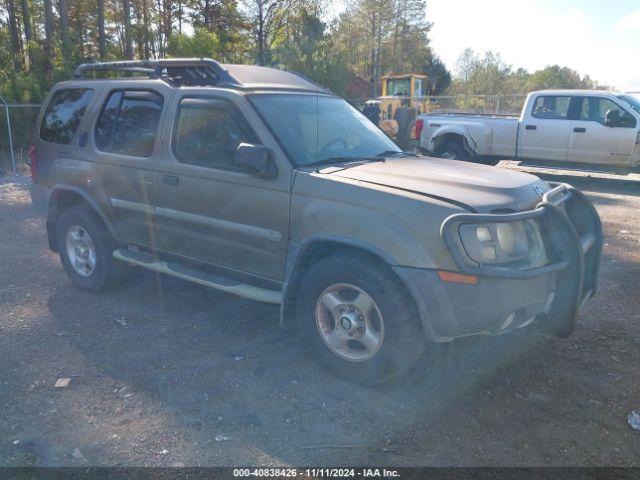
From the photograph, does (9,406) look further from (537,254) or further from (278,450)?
(537,254)

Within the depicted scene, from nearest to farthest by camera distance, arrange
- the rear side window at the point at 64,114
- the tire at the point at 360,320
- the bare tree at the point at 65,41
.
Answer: the tire at the point at 360,320, the rear side window at the point at 64,114, the bare tree at the point at 65,41

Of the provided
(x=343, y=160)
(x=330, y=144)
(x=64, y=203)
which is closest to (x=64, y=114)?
(x=64, y=203)

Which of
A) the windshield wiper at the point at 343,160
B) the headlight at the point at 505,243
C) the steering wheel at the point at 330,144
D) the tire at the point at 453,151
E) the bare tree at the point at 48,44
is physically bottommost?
the tire at the point at 453,151

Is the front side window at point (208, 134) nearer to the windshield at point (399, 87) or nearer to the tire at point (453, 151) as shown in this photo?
the tire at point (453, 151)

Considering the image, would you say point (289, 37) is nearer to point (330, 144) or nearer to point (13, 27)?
point (13, 27)

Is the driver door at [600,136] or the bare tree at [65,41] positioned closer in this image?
the driver door at [600,136]

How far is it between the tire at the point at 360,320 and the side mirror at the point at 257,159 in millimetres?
729

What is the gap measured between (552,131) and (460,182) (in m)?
9.90

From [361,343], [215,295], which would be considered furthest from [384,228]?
[215,295]

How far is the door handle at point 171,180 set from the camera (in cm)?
454

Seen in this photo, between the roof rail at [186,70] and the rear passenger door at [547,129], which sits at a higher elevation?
the roof rail at [186,70]

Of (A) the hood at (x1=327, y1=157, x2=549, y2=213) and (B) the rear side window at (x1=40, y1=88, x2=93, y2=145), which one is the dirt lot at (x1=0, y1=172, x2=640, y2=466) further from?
(B) the rear side window at (x1=40, y1=88, x2=93, y2=145)

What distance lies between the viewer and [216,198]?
14.1 ft

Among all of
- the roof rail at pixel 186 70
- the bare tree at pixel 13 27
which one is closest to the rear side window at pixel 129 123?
the roof rail at pixel 186 70
